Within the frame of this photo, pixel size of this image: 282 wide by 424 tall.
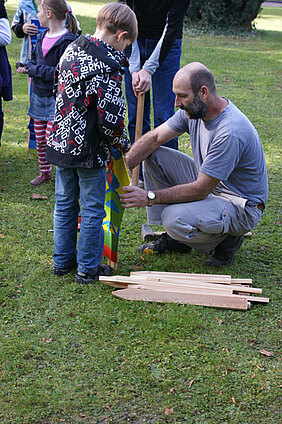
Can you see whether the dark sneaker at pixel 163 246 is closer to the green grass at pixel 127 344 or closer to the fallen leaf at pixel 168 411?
the green grass at pixel 127 344

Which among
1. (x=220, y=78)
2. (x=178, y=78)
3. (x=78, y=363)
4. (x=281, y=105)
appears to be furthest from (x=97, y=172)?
(x=220, y=78)

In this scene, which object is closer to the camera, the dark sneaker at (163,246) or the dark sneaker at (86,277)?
the dark sneaker at (86,277)

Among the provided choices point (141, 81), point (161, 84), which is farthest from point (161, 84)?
point (141, 81)

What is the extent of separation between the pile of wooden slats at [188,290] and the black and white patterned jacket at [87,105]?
0.89m

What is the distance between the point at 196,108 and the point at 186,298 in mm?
1335

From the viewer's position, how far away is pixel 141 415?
279 cm

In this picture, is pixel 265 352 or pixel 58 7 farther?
pixel 58 7

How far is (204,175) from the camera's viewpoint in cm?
388

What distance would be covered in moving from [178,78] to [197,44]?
446 inches

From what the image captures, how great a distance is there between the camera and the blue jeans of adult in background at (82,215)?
12.2 ft

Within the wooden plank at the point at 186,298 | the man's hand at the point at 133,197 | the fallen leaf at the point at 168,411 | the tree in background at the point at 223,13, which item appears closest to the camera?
the fallen leaf at the point at 168,411

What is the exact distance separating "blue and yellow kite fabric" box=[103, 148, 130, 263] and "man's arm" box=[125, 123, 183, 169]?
0.35m

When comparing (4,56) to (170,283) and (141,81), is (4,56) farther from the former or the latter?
(170,283)

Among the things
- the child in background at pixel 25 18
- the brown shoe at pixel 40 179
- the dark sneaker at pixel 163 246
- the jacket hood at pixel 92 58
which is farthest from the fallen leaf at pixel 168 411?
the child in background at pixel 25 18
